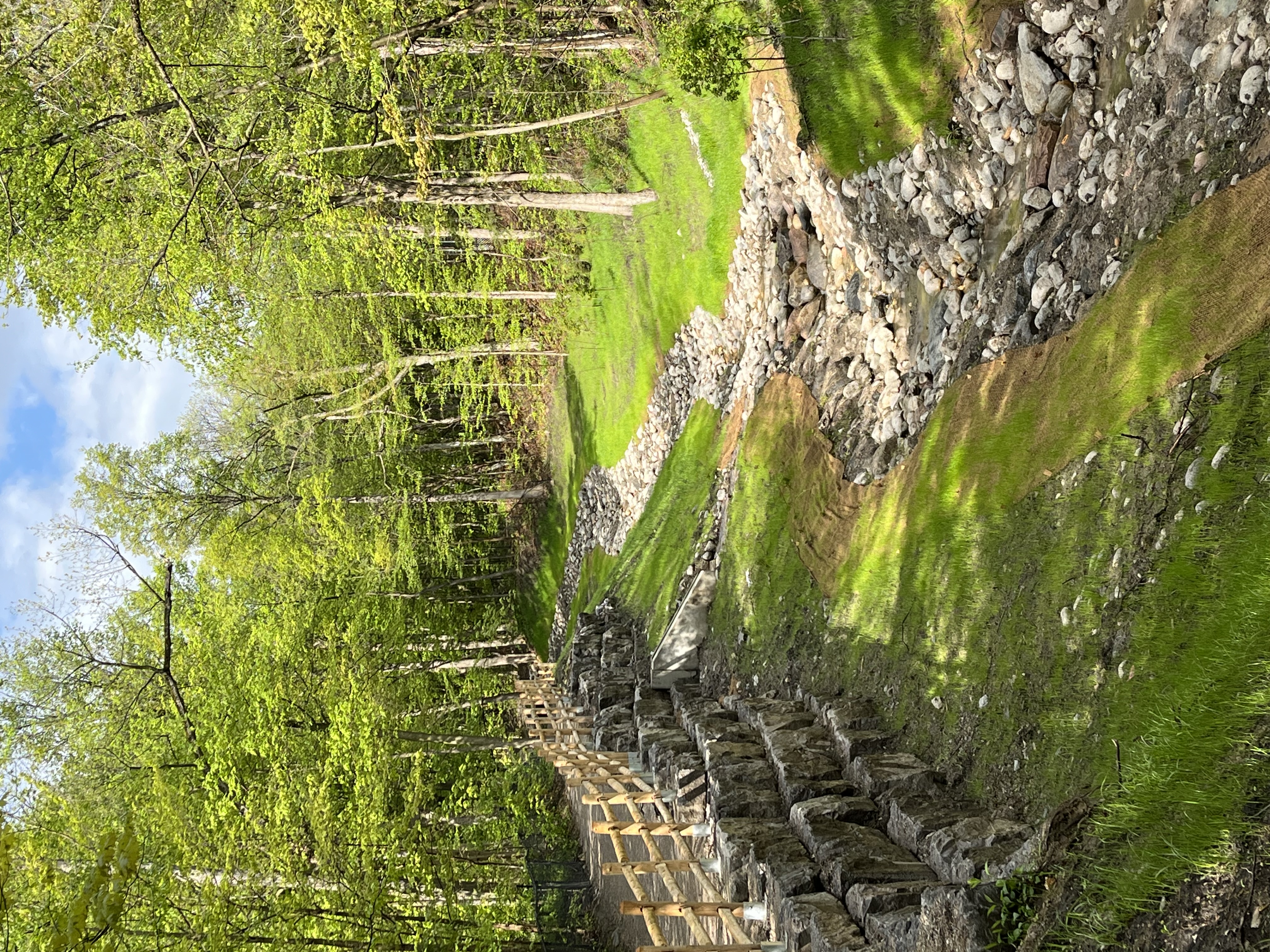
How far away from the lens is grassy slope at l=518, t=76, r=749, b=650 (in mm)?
17047

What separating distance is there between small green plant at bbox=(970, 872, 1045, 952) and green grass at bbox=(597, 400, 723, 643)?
987cm

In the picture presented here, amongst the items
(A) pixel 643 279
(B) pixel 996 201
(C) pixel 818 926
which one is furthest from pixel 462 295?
(C) pixel 818 926

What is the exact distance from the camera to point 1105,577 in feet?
21.1

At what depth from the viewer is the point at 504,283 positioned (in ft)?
88.1

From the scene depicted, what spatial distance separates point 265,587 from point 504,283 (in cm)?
1167

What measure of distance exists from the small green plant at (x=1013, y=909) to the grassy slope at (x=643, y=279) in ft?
42.2

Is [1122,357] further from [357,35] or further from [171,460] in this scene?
[171,460]

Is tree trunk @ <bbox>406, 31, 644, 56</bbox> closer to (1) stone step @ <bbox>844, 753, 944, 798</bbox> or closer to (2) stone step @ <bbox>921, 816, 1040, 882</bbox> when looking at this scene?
(1) stone step @ <bbox>844, 753, 944, 798</bbox>

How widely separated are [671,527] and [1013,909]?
12870mm

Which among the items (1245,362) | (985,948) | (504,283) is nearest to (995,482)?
(1245,362)

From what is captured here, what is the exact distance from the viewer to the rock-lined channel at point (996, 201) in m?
6.79

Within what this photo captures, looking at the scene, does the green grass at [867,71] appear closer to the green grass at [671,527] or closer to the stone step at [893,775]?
the green grass at [671,527]

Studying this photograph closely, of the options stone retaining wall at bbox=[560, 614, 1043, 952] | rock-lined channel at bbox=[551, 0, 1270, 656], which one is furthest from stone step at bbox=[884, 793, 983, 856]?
rock-lined channel at bbox=[551, 0, 1270, 656]

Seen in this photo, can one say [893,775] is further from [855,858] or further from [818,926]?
[818,926]
